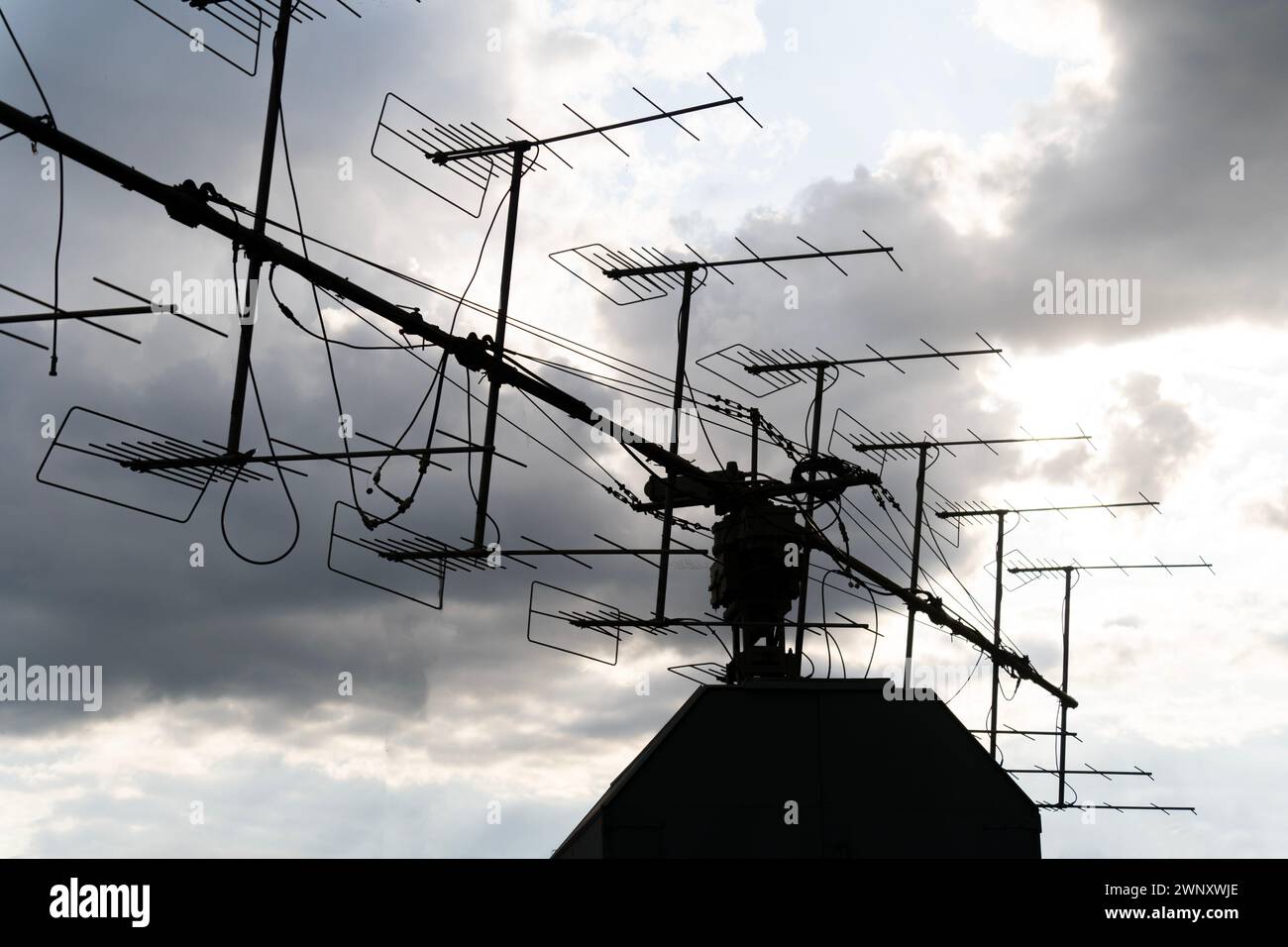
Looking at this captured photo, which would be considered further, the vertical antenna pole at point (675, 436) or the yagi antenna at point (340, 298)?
the vertical antenna pole at point (675, 436)

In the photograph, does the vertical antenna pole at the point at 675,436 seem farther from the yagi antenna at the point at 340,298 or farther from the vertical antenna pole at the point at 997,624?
the vertical antenna pole at the point at 997,624

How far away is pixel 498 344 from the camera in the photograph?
16766mm

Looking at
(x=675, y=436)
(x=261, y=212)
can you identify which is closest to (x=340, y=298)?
(x=261, y=212)

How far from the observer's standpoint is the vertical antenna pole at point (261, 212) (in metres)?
13.0

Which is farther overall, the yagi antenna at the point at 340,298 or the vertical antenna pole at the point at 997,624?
the vertical antenna pole at the point at 997,624

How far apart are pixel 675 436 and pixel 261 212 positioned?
410 inches

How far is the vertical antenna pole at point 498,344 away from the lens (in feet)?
53.7

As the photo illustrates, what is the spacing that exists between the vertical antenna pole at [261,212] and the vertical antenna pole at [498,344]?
10.4 ft

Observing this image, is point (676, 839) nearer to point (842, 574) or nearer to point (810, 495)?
point (810, 495)

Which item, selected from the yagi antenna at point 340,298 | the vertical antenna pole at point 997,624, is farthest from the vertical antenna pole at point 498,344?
the vertical antenna pole at point 997,624

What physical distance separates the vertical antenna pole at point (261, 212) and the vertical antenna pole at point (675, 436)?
31.4 ft

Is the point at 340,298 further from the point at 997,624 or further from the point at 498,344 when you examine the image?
the point at 997,624

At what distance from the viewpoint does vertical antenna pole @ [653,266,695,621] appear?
2220 centimetres

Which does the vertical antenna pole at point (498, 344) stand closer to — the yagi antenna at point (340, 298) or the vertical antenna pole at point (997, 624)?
the yagi antenna at point (340, 298)
